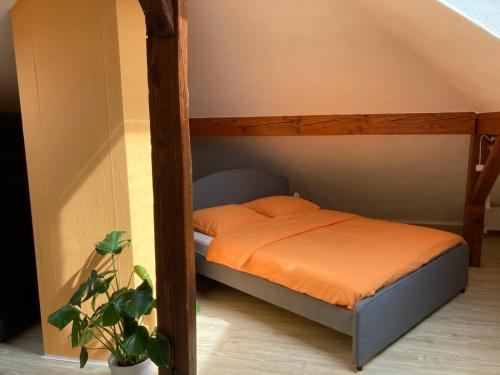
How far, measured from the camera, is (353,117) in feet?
12.3

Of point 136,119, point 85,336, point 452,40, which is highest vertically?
point 452,40

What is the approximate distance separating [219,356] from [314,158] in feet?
8.67

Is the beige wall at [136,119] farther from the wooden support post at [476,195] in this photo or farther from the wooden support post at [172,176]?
the wooden support post at [476,195]

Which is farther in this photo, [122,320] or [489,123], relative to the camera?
[489,123]

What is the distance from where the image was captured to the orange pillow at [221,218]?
3.62m

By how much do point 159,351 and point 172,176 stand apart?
89cm

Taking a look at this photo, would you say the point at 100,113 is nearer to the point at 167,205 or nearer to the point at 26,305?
the point at 167,205

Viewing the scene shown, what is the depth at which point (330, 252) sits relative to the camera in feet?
9.73

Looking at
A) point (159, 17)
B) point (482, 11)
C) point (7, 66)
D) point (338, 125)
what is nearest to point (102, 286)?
point (159, 17)

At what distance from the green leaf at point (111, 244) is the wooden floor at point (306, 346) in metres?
0.85

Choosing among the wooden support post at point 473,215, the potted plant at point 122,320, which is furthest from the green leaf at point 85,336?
the wooden support post at point 473,215

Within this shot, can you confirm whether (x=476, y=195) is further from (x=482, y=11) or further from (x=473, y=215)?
(x=482, y=11)

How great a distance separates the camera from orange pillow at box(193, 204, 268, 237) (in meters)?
3.62

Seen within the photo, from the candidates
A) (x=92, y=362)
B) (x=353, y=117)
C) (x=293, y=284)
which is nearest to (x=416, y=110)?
(x=353, y=117)
